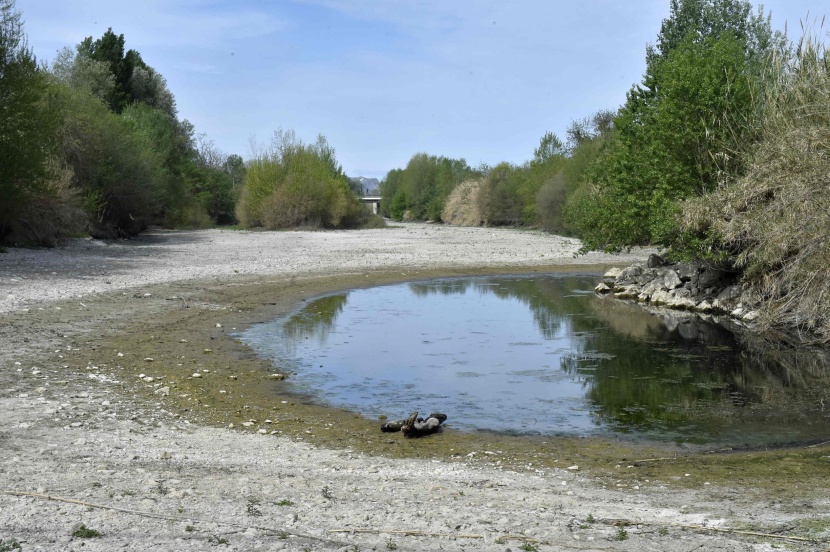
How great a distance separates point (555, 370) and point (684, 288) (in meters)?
11.8

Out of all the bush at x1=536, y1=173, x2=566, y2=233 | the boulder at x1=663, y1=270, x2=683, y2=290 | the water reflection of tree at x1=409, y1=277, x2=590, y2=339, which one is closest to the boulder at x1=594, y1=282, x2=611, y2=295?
the water reflection of tree at x1=409, y1=277, x2=590, y2=339

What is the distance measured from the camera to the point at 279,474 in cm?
787

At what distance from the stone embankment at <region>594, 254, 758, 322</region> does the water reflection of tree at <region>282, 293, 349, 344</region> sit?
10.0 meters

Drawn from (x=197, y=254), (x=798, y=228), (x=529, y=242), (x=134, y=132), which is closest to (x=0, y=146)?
(x=197, y=254)

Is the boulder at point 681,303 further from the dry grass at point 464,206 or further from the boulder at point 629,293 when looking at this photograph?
the dry grass at point 464,206

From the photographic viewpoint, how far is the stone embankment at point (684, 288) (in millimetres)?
23062

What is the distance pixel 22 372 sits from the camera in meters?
12.2

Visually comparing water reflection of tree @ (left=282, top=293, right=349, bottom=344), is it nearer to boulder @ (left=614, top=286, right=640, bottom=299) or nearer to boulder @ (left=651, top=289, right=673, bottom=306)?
boulder @ (left=614, top=286, right=640, bottom=299)

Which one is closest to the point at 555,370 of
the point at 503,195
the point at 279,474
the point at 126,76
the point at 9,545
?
the point at 279,474

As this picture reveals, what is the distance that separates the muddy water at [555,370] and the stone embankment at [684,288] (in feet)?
3.32

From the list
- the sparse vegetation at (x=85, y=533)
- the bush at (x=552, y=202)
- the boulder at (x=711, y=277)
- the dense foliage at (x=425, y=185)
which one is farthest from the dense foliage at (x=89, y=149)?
the dense foliage at (x=425, y=185)

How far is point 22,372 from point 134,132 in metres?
42.3

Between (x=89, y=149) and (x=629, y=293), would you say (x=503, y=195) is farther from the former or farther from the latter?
(x=629, y=293)

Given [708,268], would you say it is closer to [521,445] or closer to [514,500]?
[521,445]
